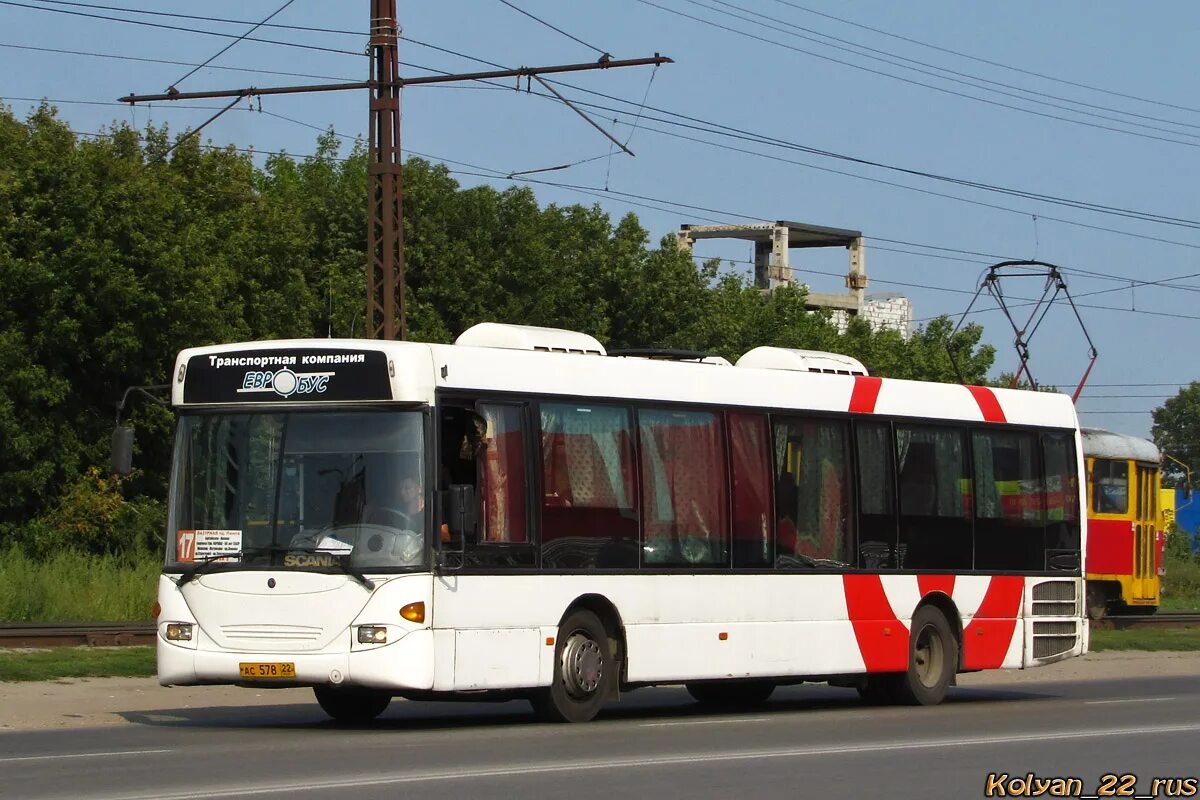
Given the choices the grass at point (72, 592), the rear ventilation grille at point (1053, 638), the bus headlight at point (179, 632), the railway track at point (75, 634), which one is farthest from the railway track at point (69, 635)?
the rear ventilation grille at point (1053, 638)

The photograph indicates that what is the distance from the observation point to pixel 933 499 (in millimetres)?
19828

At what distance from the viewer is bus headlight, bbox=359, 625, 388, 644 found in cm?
1460

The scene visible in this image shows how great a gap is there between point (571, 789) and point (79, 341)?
1075 inches

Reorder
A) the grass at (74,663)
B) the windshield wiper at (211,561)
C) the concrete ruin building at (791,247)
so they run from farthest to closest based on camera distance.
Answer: the concrete ruin building at (791,247)
the grass at (74,663)
the windshield wiper at (211,561)

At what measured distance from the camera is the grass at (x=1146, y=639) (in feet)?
105

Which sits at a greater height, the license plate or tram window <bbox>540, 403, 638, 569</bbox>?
tram window <bbox>540, 403, 638, 569</bbox>

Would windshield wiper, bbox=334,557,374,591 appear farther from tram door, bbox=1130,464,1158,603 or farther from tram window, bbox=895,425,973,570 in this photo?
tram door, bbox=1130,464,1158,603

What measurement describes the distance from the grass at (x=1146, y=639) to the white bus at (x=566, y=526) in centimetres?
1250

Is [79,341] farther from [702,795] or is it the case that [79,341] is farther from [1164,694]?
[702,795]

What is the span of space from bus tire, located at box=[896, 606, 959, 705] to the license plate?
6893mm

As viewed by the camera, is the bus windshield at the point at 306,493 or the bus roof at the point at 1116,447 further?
the bus roof at the point at 1116,447

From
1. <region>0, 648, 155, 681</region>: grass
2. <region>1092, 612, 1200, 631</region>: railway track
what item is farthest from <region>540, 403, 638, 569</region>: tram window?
<region>1092, 612, 1200, 631</region>: railway track

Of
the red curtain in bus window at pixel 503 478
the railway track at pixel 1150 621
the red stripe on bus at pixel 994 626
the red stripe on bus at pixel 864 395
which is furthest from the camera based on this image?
the railway track at pixel 1150 621

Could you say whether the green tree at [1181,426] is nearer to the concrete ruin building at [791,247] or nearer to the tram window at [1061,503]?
the concrete ruin building at [791,247]
